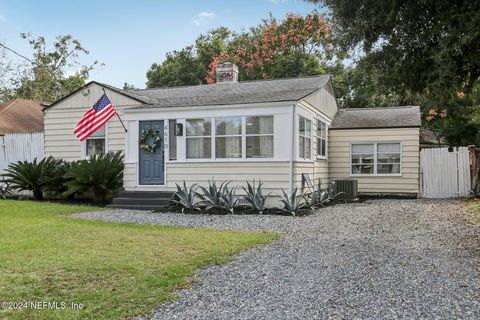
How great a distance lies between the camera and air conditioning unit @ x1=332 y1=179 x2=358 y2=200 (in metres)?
14.7

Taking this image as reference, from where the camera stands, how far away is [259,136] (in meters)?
11.7

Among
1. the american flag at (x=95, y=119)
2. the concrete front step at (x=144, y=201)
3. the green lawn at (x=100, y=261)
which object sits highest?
the american flag at (x=95, y=119)

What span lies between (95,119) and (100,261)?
7.64 meters

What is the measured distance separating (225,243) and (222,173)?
5169mm

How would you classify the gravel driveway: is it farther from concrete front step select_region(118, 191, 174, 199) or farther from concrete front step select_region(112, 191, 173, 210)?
concrete front step select_region(118, 191, 174, 199)

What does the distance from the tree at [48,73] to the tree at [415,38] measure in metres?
26.1

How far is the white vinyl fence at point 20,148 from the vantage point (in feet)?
49.4

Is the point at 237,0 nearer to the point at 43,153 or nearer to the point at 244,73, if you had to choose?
the point at 43,153

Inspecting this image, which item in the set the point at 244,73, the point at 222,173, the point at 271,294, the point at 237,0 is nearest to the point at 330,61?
the point at 244,73

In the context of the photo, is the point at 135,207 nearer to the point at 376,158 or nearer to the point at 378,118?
the point at 376,158

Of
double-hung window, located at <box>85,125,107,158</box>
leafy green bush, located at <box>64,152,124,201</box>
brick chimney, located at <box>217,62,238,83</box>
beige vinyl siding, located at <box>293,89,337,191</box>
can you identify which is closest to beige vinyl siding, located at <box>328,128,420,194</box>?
beige vinyl siding, located at <box>293,89,337,191</box>

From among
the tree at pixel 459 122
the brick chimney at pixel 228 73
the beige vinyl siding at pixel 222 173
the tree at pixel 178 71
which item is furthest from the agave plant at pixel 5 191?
the tree at pixel 178 71

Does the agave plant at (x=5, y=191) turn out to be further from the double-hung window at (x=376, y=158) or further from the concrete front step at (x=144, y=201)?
the double-hung window at (x=376, y=158)

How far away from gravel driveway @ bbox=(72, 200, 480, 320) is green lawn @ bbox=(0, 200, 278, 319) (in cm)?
33
